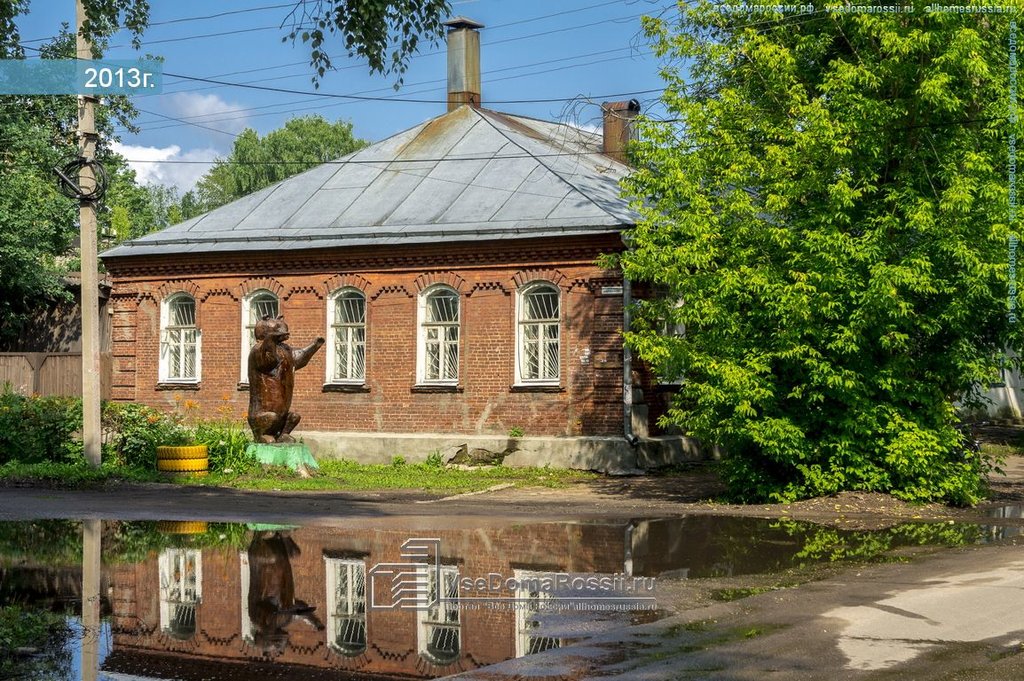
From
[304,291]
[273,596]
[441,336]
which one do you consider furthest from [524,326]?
[273,596]

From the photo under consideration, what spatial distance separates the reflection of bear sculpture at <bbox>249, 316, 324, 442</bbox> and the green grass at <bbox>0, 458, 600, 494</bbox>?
0.77 m

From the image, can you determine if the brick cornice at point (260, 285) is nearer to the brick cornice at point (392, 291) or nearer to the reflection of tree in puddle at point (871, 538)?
the brick cornice at point (392, 291)

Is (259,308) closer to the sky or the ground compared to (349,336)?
closer to the sky

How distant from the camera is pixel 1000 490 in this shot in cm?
1827

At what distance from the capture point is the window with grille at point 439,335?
23312 millimetres

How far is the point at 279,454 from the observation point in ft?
66.4

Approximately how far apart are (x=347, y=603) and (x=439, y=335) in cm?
1409

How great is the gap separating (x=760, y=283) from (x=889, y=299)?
161 cm

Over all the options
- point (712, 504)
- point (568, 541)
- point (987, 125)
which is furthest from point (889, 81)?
point (568, 541)

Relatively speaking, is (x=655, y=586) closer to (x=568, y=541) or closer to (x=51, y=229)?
(x=568, y=541)

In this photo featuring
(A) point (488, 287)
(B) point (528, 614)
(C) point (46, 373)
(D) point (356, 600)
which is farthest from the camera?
(C) point (46, 373)

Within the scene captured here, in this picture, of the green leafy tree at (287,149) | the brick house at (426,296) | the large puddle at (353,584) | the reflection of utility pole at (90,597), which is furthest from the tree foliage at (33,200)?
the green leafy tree at (287,149)

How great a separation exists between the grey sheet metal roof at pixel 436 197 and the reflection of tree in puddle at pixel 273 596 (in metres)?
10.7

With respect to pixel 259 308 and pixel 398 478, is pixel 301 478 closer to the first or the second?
pixel 398 478
